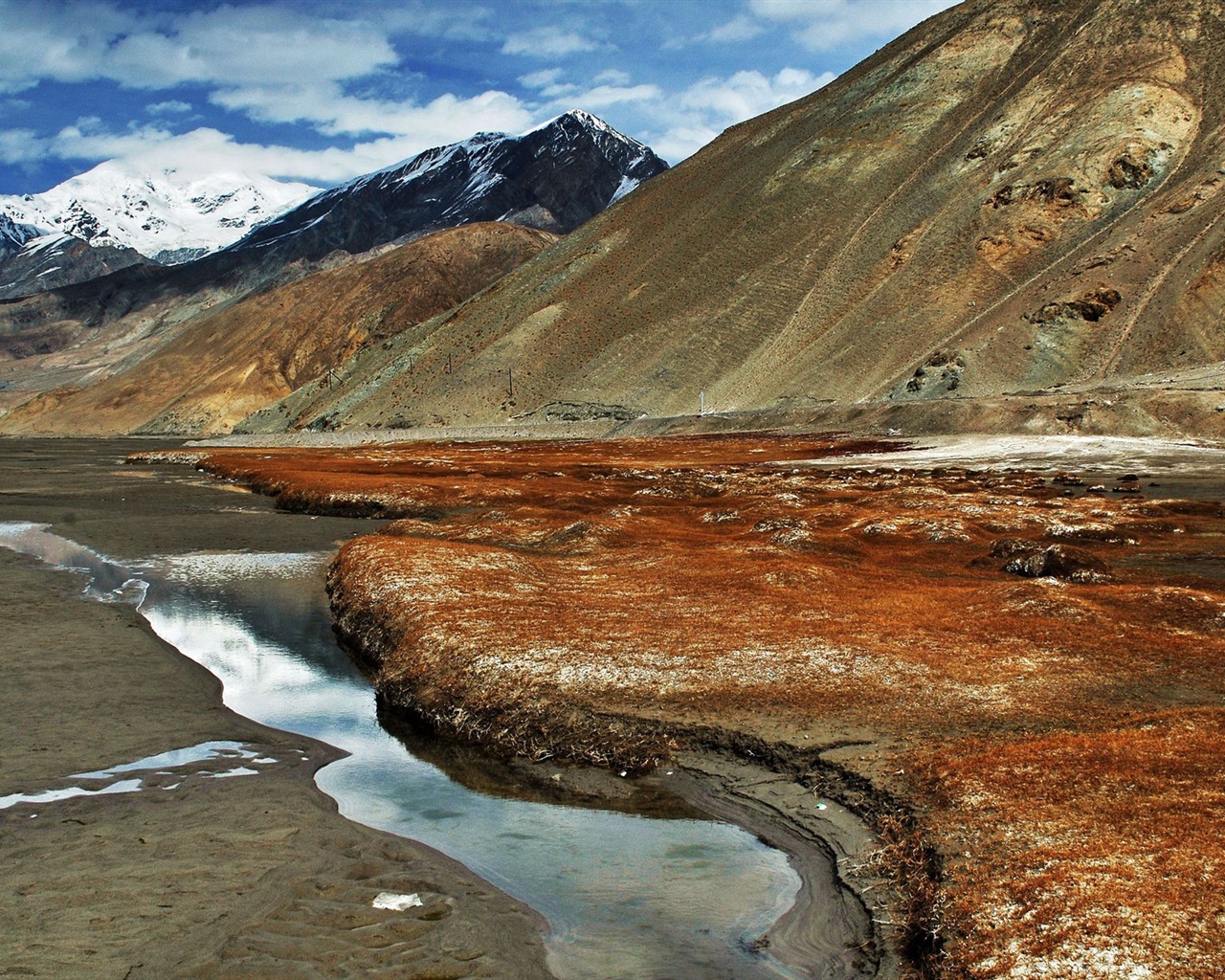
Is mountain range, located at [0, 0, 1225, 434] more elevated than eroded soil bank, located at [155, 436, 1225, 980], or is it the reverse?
mountain range, located at [0, 0, 1225, 434]

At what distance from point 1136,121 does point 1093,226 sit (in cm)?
1793

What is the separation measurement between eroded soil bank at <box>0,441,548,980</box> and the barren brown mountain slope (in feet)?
239

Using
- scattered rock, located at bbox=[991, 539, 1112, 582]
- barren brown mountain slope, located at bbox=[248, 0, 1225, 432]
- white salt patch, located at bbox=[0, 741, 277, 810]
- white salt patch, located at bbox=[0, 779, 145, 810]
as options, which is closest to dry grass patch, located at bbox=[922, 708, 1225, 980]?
white salt patch, located at bbox=[0, 741, 277, 810]

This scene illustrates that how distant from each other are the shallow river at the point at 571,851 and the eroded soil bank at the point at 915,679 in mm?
1165

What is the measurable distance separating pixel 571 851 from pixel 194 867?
4285 mm

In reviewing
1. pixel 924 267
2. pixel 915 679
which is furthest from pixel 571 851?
pixel 924 267

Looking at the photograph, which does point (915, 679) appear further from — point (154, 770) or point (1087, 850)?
point (154, 770)

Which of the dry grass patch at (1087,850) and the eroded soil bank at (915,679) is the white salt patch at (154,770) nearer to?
the eroded soil bank at (915,679)

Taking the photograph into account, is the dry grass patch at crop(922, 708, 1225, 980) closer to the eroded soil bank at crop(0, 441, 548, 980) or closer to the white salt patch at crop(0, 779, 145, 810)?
the eroded soil bank at crop(0, 441, 548, 980)

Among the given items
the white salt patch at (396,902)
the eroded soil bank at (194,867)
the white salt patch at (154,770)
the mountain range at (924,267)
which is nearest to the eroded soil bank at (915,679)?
the white salt patch at (154,770)

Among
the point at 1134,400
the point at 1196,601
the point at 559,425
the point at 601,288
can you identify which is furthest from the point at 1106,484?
the point at 601,288

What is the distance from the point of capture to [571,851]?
11469mm

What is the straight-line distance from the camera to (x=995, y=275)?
120 m

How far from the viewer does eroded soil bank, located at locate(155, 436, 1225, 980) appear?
876 centimetres
